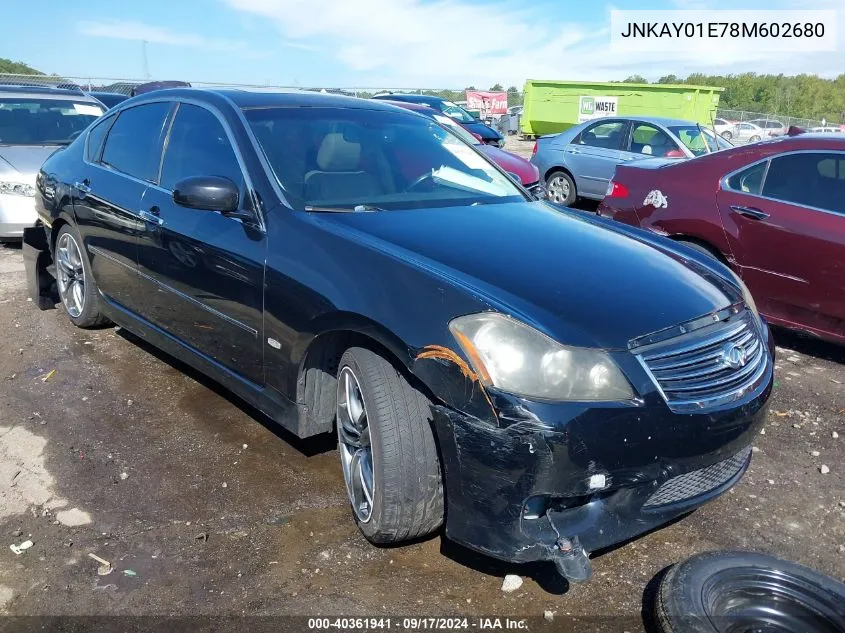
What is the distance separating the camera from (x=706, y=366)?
8.45 ft

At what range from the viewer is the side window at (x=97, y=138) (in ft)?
15.6

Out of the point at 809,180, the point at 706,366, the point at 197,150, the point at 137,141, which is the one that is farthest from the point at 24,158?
the point at 706,366

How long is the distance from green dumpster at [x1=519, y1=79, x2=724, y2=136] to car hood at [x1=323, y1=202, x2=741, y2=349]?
21.7m

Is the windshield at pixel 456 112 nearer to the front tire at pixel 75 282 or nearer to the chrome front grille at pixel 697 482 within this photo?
the front tire at pixel 75 282

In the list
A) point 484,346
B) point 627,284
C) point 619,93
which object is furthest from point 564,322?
point 619,93

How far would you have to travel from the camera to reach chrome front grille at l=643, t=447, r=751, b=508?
252 centimetres

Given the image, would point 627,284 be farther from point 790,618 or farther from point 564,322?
point 790,618

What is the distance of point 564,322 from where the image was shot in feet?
7.95

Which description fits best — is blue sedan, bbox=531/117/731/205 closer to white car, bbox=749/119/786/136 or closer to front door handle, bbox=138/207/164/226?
front door handle, bbox=138/207/164/226

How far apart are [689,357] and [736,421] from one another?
0.29 metres

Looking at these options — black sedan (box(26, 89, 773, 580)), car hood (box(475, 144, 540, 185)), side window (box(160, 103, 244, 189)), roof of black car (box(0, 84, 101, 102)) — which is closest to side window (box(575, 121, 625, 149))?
car hood (box(475, 144, 540, 185))

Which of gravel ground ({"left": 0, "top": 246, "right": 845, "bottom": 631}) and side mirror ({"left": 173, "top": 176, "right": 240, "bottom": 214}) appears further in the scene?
side mirror ({"left": 173, "top": 176, "right": 240, "bottom": 214})

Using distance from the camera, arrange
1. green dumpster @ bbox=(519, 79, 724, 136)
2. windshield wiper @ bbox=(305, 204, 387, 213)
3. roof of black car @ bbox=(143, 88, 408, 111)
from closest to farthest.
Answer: windshield wiper @ bbox=(305, 204, 387, 213), roof of black car @ bbox=(143, 88, 408, 111), green dumpster @ bbox=(519, 79, 724, 136)

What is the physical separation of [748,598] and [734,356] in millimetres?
840
